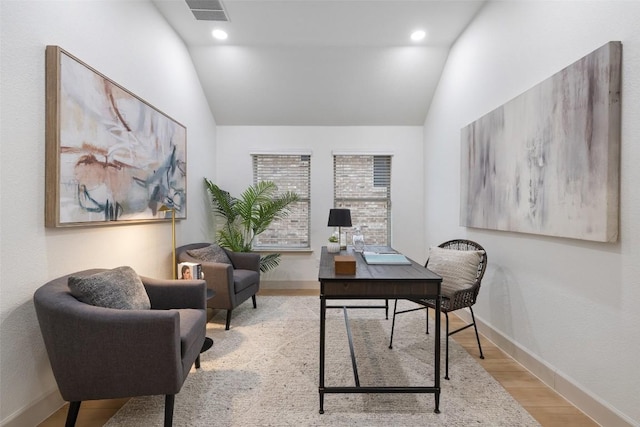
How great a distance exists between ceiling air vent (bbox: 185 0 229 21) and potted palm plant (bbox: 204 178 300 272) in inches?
78.3

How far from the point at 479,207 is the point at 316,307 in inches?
86.9

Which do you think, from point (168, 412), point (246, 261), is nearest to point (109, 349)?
point (168, 412)

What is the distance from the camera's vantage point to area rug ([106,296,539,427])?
1753 mm

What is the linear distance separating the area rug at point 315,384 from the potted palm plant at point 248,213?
1.28 metres

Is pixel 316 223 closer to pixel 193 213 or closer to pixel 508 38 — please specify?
pixel 193 213

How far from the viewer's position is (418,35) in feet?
11.7

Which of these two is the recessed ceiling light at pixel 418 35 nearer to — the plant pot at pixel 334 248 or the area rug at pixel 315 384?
the plant pot at pixel 334 248

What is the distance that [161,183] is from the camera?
120 inches

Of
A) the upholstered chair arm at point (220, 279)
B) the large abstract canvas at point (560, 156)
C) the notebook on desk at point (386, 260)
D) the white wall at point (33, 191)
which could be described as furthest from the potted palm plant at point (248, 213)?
the large abstract canvas at point (560, 156)

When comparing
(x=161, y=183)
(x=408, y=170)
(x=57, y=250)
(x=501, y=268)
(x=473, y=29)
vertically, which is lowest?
(x=501, y=268)

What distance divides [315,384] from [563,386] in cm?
164

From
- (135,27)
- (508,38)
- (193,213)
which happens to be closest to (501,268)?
(508,38)

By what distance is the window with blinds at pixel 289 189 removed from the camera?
4816 millimetres

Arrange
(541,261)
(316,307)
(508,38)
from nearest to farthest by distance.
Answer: (541,261) → (508,38) → (316,307)
